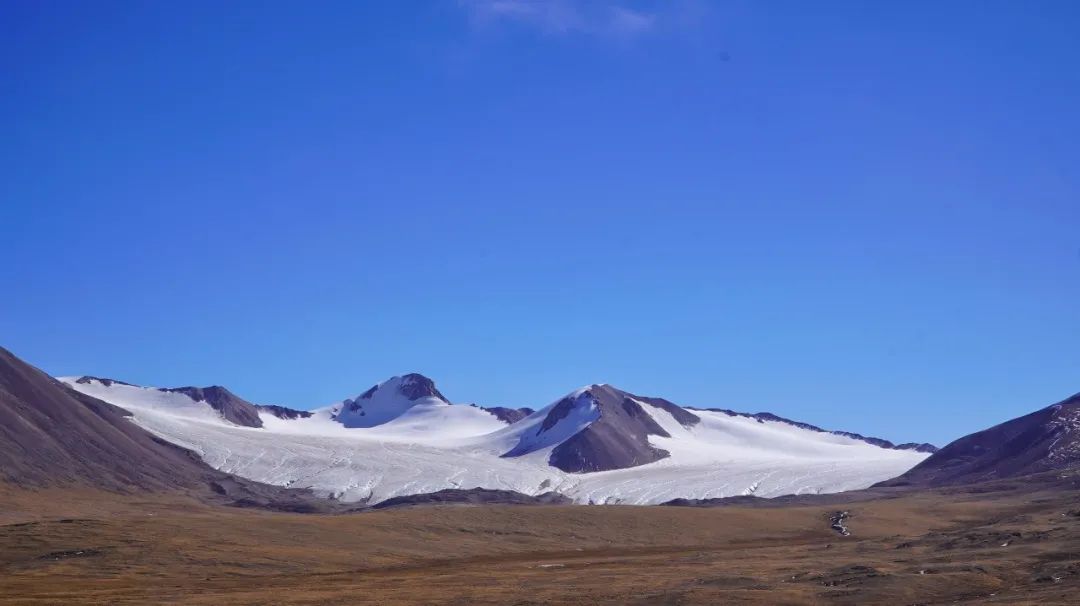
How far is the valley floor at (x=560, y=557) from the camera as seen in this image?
5366 centimetres

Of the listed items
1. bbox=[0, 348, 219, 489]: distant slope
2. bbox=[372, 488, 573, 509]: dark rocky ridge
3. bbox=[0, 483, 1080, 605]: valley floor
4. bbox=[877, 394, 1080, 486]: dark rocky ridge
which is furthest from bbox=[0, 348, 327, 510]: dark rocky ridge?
bbox=[877, 394, 1080, 486]: dark rocky ridge

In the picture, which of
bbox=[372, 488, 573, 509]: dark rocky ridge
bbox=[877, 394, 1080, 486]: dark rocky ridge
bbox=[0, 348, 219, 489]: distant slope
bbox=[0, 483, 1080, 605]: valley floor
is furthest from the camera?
bbox=[877, 394, 1080, 486]: dark rocky ridge

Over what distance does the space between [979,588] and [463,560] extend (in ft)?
131

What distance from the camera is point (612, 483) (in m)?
199

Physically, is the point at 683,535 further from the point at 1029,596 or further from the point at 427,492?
the point at 427,492

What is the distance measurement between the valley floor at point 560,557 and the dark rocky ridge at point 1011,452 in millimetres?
47922

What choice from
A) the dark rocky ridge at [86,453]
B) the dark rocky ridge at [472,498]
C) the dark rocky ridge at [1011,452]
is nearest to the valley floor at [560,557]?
the dark rocky ridge at [86,453]

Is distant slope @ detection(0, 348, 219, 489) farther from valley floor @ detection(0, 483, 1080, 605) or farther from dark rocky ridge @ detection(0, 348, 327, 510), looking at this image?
valley floor @ detection(0, 483, 1080, 605)

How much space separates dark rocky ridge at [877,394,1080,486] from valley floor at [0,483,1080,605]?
47922 millimetres

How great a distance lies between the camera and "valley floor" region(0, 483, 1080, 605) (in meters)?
53.7

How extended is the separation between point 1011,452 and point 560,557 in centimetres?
11563

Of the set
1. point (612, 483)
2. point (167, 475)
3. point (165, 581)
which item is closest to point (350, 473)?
point (167, 475)

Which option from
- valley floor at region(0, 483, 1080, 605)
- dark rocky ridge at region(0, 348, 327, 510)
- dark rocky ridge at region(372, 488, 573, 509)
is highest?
dark rocky ridge at region(0, 348, 327, 510)

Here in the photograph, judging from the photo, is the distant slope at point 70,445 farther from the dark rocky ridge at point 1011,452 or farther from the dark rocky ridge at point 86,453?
the dark rocky ridge at point 1011,452
